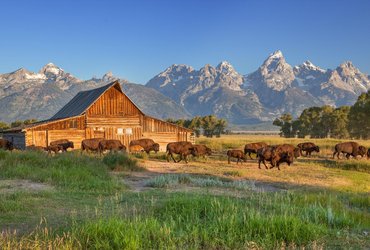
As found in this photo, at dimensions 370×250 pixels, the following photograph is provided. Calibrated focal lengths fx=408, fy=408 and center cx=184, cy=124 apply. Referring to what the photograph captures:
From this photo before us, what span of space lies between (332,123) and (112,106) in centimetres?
6255

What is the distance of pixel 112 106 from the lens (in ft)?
134

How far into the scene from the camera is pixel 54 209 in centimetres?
999

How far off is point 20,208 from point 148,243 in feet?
15.3

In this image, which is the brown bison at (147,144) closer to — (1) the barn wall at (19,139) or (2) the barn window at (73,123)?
(2) the barn window at (73,123)

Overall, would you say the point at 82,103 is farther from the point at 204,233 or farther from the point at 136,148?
the point at 204,233

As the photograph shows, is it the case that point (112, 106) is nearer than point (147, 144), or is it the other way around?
point (147, 144)

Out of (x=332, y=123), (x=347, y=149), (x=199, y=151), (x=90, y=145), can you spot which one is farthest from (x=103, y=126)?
(x=332, y=123)

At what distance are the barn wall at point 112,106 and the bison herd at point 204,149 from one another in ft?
13.7

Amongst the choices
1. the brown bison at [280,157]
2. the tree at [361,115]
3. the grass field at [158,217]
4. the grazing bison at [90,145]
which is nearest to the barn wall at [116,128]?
the grazing bison at [90,145]

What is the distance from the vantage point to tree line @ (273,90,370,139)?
75244 mm

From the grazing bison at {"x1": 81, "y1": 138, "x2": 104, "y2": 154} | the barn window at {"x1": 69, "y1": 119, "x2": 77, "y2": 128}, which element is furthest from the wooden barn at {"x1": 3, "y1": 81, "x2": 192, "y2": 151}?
the grazing bison at {"x1": 81, "y1": 138, "x2": 104, "y2": 154}

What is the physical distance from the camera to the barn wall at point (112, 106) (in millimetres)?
39844

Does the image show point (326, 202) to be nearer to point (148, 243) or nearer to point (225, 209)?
point (225, 209)

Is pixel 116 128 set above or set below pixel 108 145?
above
